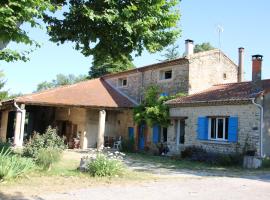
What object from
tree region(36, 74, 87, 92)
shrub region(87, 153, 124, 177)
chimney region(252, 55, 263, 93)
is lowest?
shrub region(87, 153, 124, 177)

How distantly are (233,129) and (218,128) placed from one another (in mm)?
1514

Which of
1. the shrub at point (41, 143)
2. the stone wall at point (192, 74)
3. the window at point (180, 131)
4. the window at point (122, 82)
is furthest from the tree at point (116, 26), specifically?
the window at point (122, 82)

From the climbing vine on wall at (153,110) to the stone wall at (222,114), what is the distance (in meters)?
0.55

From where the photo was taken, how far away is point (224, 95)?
2150 cm

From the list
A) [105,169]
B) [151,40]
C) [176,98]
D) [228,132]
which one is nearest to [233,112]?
[228,132]

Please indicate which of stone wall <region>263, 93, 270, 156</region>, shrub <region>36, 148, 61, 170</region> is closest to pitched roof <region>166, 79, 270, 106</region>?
stone wall <region>263, 93, 270, 156</region>

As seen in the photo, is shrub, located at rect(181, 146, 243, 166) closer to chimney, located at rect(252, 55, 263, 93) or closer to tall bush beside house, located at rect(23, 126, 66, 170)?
chimney, located at rect(252, 55, 263, 93)

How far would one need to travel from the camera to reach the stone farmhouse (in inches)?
775

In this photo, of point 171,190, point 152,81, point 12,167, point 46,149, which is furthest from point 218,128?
point 12,167

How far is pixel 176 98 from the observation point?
2511 centimetres

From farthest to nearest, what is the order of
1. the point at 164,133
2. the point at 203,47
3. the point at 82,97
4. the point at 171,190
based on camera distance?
the point at 203,47
the point at 82,97
the point at 164,133
the point at 171,190

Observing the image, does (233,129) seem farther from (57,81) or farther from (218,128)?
(57,81)

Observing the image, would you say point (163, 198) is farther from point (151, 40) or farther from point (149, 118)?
point (149, 118)

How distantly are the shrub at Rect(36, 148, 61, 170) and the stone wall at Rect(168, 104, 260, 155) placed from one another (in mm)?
10250
